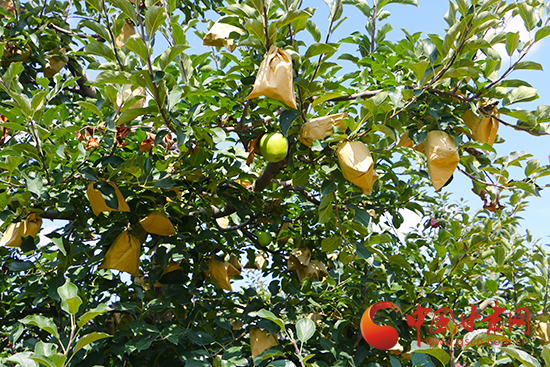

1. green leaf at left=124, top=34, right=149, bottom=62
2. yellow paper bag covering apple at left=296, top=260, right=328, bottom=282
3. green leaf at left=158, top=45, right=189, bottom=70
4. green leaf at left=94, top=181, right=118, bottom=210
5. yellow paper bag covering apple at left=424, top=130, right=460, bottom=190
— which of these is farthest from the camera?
yellow paper bag covering apple at left=296, top=260, right=328, bottom=282

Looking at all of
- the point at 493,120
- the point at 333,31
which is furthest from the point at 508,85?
the point at 333,31

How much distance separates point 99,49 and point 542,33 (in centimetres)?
150

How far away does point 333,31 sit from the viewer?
5.40 feet

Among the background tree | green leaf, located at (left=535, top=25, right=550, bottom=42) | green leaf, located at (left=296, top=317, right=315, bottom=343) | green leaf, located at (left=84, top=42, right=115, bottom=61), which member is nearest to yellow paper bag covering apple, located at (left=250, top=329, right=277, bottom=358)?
the background tree

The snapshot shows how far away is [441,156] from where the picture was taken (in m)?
1.46

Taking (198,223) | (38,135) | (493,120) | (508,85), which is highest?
(508,85)

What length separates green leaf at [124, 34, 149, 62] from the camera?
4.07ft

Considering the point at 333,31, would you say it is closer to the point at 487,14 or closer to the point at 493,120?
the point at 487,14

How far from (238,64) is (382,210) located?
127 centimetres

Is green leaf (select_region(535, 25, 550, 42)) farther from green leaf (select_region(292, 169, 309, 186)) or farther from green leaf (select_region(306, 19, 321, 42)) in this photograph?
green leaf (select_region(292, 169, 309, 186))

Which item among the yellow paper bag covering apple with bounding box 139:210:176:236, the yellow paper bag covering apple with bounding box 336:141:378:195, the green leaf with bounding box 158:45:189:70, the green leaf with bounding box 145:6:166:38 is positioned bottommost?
the yellow paper bag covering apple with bounding box 139:210:176:236

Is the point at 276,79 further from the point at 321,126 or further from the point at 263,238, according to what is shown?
the point at 263,238

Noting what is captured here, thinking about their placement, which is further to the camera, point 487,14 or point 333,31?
point 333,31

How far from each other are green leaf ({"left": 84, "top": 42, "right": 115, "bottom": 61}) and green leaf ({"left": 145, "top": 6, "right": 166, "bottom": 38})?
0.20m
